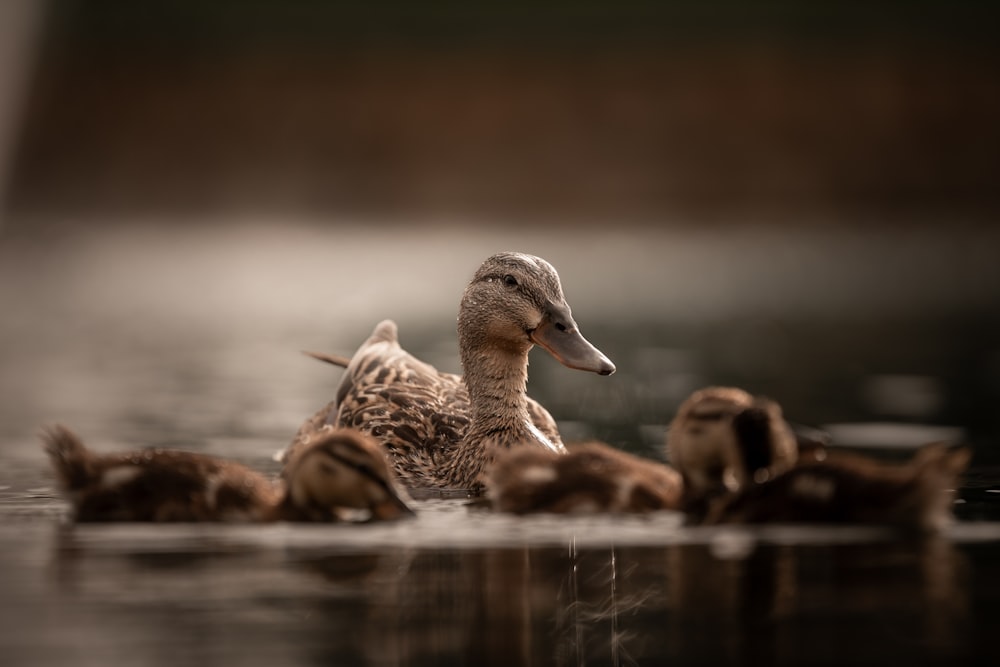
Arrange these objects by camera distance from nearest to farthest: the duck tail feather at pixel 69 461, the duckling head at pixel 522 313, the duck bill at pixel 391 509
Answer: the duck bill at pixel 391 509, the duck tail feather at pixel 69 461, the duckling head at pixel 522 313

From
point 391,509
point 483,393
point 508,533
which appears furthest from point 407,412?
point 508,533

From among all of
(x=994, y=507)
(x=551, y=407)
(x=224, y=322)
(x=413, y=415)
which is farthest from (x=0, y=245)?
(x=994, y=507)

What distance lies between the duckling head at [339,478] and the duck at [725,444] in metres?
0.84

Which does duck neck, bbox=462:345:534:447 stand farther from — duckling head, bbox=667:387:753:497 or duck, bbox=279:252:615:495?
duckling head, bbox=667:387:753:497

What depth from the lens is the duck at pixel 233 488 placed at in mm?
5352

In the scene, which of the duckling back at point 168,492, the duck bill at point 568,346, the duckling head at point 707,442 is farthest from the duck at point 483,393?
the duckling back at point 168,492

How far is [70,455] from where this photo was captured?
5582mm

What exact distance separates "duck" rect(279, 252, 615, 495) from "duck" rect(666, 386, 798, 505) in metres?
0.76

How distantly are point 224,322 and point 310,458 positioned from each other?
38.7 feet

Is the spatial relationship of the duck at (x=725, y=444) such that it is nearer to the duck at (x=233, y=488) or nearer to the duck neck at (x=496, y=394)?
the duck at (x=233, y=488)

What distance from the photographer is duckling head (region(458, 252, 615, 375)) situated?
6.37m

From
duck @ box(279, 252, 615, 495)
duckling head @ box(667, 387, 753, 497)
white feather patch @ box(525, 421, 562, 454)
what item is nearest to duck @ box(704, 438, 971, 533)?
duckling head @ box(667, 387, 753, 497)

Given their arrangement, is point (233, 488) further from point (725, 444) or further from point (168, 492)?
point (725, 444)

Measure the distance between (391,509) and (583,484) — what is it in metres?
0.56
